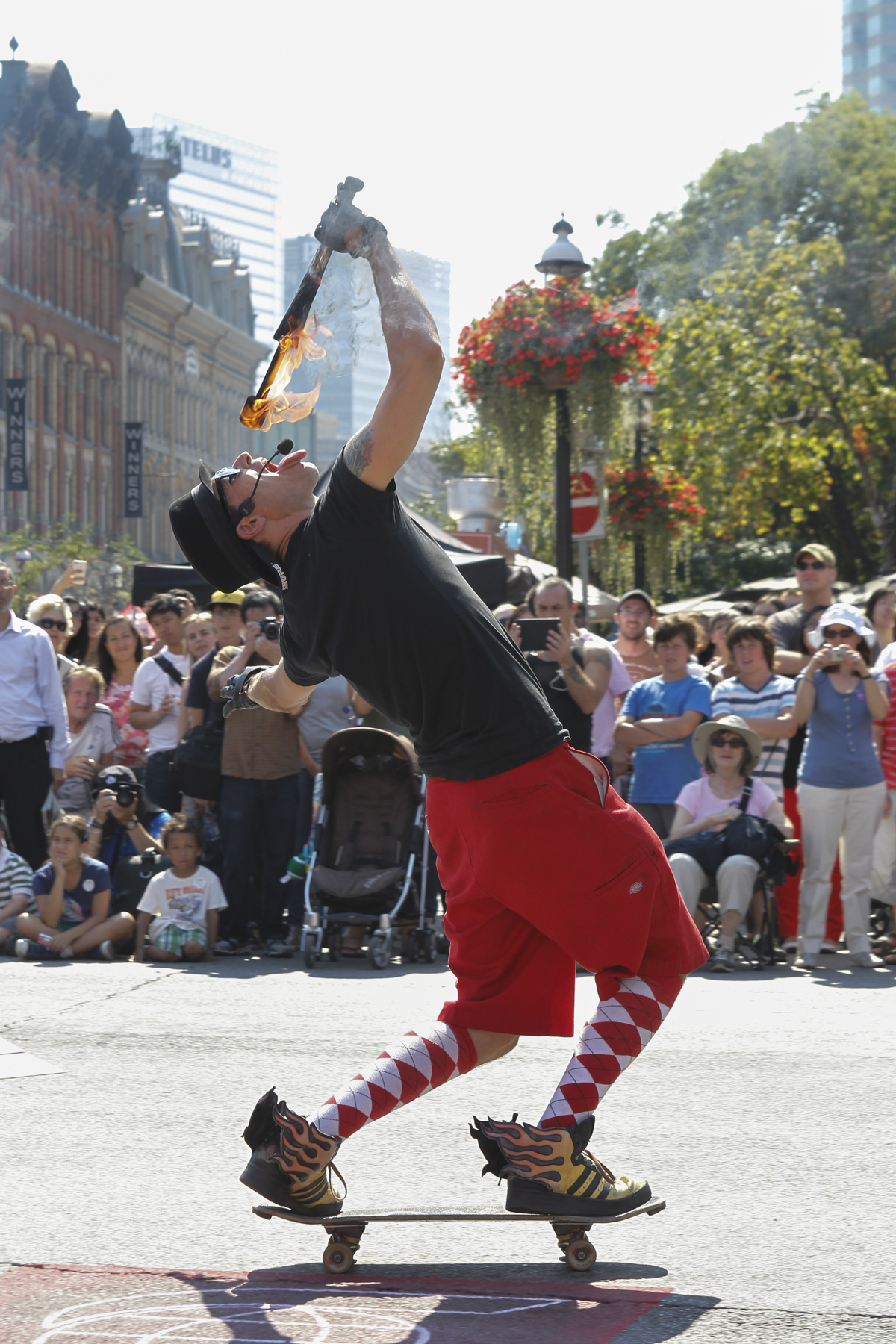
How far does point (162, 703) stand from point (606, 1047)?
275 inches

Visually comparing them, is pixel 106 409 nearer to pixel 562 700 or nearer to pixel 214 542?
pixel 562 700

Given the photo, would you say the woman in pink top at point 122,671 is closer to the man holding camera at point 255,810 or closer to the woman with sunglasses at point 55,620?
the woman with sunglasses at point 55,620

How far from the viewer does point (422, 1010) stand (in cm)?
718

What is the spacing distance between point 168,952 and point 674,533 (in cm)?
1295

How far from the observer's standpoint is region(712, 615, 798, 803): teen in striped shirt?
9.26m

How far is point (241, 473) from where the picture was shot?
3863 millimetres

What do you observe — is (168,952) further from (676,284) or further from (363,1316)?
(676,284)

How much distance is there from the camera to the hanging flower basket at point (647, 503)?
20.3 metres

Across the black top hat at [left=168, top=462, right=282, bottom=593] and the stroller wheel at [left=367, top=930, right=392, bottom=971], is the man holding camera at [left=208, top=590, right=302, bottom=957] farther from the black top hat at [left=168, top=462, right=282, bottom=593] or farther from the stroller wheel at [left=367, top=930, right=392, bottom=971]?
the black top hat at [left=168, top=462, right=282, bottom=593]

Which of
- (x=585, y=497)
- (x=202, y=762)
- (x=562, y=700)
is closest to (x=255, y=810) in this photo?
(x=202, y=762)

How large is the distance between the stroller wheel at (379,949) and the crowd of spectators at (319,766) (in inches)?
22.9

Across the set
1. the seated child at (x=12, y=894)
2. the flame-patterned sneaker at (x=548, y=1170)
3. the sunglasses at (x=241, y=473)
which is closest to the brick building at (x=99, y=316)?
the seated child at (x=12, y=894)

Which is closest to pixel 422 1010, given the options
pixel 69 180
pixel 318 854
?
pixel 318 854

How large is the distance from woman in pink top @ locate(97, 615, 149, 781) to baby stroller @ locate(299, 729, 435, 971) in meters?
1.69
